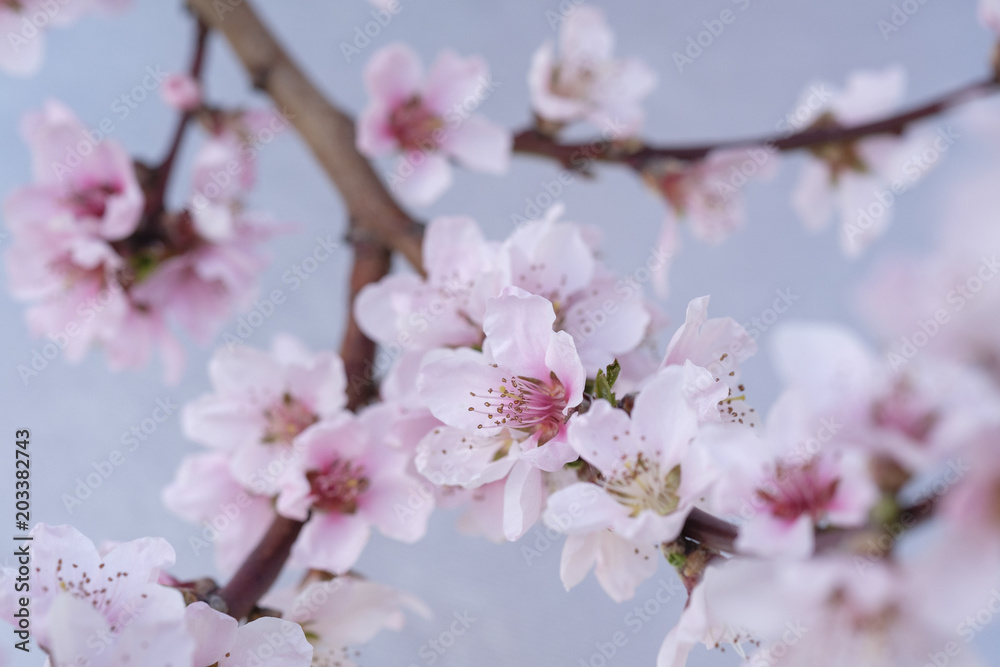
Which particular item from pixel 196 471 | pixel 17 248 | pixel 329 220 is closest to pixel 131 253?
pixel 17 248

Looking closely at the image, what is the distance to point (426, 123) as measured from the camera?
0.89 meters

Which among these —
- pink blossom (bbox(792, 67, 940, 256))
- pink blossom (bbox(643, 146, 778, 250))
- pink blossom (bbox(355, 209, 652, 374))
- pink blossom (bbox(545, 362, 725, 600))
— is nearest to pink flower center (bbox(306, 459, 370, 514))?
pink blossom (bbox(355, 209, 652, 374))

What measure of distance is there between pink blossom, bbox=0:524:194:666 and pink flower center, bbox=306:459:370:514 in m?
0.16

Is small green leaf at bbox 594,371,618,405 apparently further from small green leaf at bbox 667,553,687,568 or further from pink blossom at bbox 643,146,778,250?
pink blossom at bbox 643,146,778,250

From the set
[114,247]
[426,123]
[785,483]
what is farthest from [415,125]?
[785,483]

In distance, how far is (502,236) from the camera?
1.40 metres

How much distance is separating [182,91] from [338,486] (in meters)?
0.60

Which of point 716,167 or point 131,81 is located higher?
point 131,81

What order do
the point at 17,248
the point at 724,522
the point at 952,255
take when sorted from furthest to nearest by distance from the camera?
the point at 17,248 < the point at 724,522 < the point at 952,255

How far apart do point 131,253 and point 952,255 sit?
2.47 feet

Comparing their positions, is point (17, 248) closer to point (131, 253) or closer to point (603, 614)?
point (131, 253)

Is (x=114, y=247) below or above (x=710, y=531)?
above

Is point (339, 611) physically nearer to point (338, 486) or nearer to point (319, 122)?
point (338, 486)

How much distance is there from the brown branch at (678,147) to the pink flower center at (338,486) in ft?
1.42
